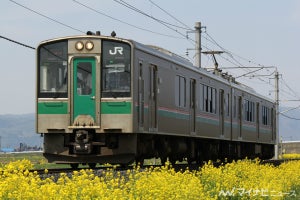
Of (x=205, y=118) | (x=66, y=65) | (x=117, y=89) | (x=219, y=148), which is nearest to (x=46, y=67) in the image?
(x=66, y=65)

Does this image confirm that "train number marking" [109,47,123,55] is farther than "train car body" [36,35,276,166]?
Yes

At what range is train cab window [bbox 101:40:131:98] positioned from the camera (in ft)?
54.3

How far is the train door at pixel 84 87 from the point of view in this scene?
1661 cm

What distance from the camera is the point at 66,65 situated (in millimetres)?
16875

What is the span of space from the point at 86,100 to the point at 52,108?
3.05 ft

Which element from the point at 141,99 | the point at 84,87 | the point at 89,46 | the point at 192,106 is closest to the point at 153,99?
the point at 141,99

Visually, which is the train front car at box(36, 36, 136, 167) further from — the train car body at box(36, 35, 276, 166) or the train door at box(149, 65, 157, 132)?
the train door at box(149, 65, 157, 132)

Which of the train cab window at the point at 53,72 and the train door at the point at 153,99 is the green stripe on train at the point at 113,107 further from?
the train door at the point at 153,99

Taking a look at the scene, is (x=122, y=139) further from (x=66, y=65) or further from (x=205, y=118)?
(x=205, y=118)

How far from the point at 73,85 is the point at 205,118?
8.02 m

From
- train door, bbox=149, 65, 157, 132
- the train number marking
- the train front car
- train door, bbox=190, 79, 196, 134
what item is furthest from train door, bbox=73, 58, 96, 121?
train door, bbox=190, 79, 196, 134

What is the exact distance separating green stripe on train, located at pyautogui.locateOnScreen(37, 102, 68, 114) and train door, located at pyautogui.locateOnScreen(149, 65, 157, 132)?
2284 millimetres

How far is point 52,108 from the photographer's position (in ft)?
55.6

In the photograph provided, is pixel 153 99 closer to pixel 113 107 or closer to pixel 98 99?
pixel 113 107
